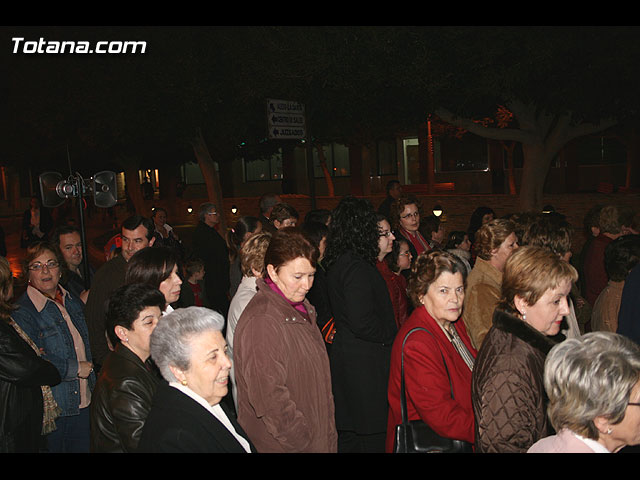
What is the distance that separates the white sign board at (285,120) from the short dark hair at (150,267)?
4.69 m

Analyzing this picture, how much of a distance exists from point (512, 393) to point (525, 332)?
0.30m

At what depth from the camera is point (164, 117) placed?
62.1ft

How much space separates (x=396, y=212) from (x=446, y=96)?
6558mm

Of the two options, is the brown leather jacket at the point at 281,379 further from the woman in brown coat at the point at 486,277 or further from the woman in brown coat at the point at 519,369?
the woman in brown coat at the point at 486,277

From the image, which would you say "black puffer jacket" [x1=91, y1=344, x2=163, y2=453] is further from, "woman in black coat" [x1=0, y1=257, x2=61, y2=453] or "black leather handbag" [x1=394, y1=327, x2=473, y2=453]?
"black leather handbag" [x1=394, y1=327, x2=473, y2=453]

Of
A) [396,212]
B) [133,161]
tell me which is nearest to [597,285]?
[396,212]

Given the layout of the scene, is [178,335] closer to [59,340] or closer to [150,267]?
[150,267]

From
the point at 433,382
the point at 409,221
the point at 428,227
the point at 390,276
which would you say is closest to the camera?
the point at 433,382

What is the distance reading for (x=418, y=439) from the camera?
11.6 ft

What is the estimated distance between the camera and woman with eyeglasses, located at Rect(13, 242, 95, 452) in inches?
187

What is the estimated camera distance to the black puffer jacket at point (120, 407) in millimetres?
3199

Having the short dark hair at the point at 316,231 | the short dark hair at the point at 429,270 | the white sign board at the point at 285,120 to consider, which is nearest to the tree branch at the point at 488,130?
the white sign board at the point at 285,120

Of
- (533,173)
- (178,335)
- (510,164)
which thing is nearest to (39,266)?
(178,335)

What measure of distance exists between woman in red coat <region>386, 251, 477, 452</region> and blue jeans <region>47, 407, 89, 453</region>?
243cm
